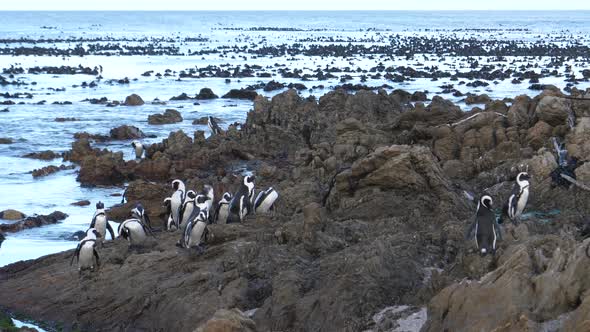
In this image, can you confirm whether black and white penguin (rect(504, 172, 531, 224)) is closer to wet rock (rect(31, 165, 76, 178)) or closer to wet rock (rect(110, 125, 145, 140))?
wet rock (rect(31, 165, 76, 178))

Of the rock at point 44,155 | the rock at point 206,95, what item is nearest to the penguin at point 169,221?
the rock at point 44,155

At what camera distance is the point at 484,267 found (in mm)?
8984

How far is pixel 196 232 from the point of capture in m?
12.0

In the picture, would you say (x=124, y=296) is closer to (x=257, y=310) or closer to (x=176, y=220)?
(x=257, y=310)

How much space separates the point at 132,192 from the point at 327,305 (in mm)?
8671

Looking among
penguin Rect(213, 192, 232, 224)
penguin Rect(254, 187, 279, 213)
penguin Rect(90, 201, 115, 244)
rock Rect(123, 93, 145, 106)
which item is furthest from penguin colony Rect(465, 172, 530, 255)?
rock Rect(123, 93, 145, 106)

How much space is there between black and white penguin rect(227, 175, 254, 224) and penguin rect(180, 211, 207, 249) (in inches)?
44.6

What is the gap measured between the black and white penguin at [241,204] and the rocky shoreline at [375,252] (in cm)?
58

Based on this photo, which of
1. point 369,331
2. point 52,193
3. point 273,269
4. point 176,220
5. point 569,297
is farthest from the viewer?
point 52,193

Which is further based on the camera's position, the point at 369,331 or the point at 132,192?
the point at 132,192

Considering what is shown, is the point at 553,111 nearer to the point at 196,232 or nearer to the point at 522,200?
the point at 522,200

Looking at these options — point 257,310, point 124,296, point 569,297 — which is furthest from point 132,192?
point 569,297

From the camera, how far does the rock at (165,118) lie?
30.1 meters

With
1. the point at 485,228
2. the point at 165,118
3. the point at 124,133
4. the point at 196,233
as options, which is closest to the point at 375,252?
the point at 485,228
